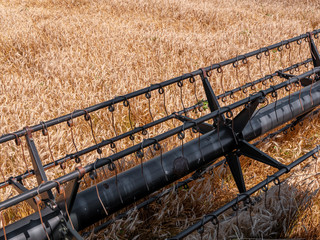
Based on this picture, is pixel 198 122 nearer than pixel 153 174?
Yes

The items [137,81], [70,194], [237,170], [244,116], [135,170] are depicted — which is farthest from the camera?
[137,81]

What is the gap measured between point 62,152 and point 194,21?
705 centimetres

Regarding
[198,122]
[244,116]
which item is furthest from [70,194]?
[244,116]

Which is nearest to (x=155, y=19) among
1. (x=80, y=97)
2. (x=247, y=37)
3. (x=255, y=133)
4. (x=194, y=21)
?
(x=194, y=21)

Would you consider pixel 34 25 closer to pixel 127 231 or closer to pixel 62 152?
pixel 62 152

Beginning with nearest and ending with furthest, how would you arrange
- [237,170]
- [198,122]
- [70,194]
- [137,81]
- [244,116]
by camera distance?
[70,194] < [198,122] < [244,116] < [237,170] < [137,81]

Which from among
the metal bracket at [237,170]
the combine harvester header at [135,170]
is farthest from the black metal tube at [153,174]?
the metal bracket at [237,170]

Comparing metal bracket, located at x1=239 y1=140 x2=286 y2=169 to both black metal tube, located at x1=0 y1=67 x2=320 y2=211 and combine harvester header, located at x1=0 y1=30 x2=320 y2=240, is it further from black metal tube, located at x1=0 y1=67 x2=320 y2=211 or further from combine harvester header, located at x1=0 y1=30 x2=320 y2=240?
black metal tube, located at x1=0 y1=67 x2=320 y2=211

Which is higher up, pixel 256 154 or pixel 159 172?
pixel 159 172

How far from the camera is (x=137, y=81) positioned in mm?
4863

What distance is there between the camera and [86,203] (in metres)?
1.92

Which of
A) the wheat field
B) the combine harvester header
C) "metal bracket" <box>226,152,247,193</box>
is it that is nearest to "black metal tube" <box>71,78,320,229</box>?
the combine harvester header

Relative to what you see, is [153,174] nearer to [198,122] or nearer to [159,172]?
[159,172]

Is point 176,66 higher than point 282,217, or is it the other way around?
point 176,66
